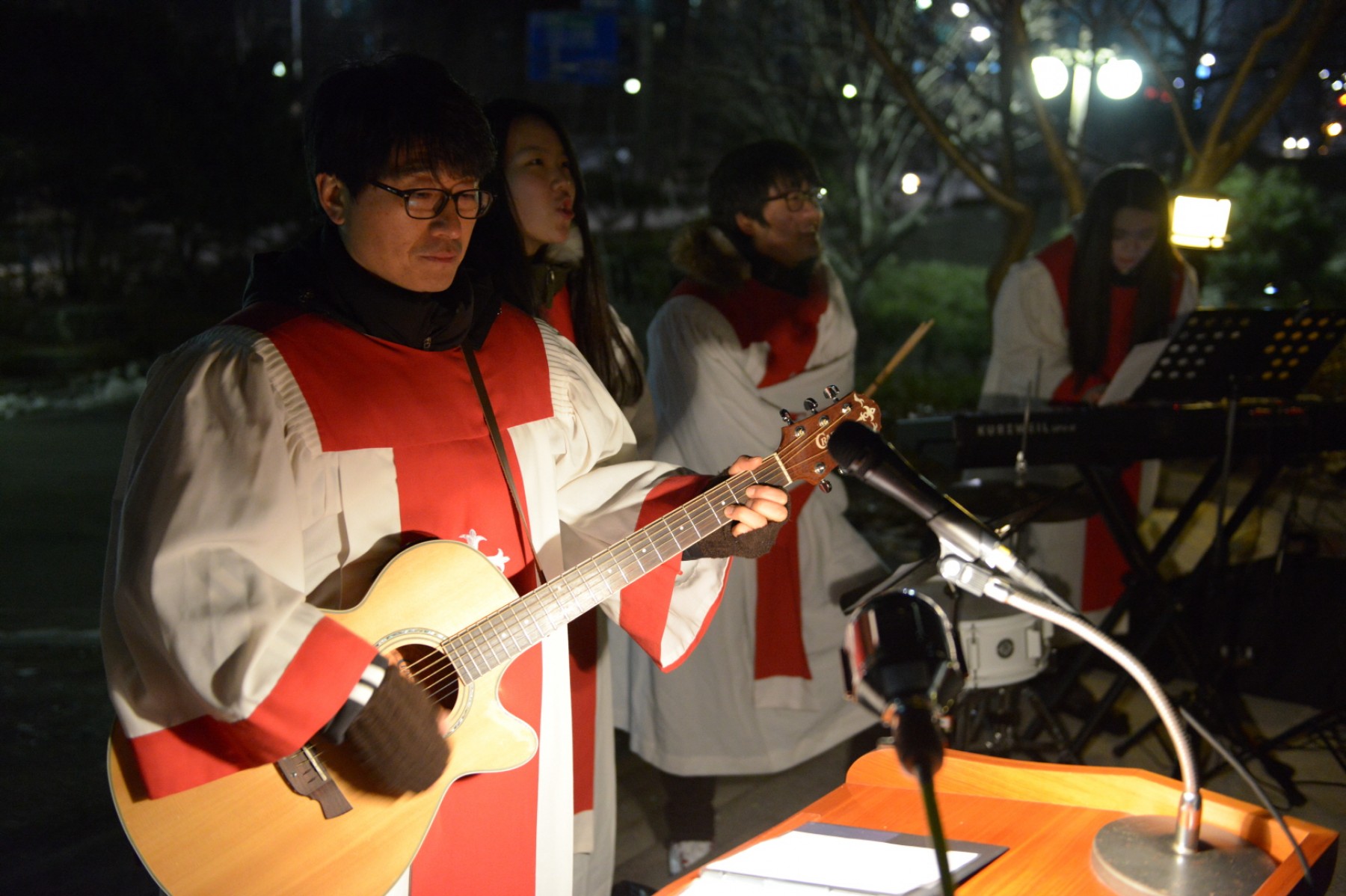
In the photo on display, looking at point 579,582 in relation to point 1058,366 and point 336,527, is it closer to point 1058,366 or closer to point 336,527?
point 336,527

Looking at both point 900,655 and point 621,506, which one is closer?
point 900,655

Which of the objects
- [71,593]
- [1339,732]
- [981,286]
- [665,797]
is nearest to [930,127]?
[1339,732]

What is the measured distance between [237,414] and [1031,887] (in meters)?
1.46

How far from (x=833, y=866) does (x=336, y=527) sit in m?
1.03

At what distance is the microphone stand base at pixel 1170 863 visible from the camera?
5.01 ft

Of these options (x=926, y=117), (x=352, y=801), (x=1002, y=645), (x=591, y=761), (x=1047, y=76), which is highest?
(x=1047, y=76)

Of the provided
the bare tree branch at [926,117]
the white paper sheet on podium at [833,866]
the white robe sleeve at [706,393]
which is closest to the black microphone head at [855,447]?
the white paper sheet on podium at [833,866]

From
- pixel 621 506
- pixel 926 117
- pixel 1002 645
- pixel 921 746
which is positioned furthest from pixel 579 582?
pixel 926 117

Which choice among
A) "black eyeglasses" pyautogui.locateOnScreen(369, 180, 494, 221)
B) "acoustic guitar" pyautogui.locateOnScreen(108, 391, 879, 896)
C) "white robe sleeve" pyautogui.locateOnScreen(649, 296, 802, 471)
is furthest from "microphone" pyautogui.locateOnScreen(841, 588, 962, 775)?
"white robe sleeve" pyautogui.locateOnScreen(649, 296, 802, 471)

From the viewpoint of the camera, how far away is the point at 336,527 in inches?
76.7

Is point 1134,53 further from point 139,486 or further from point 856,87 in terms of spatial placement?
point 139,486

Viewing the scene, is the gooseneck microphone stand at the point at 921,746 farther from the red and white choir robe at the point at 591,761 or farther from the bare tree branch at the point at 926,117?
the bare tree branch at the point at 926,117

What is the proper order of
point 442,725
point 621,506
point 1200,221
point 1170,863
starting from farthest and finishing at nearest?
point 1200,221
point 621,506
point 442,725
point 1170,863

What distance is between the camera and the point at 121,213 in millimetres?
11016
